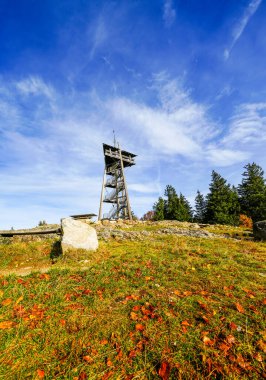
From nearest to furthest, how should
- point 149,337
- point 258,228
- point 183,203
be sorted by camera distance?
point 149,337, point 258,228, point 183,203

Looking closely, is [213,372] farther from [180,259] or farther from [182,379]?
[180,259]

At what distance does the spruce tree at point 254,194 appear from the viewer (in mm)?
37103

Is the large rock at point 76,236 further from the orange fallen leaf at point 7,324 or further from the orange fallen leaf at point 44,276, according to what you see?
the orange fallen leaf at point 7,324

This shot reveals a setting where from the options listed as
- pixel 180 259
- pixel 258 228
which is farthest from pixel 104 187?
pixel 180 259

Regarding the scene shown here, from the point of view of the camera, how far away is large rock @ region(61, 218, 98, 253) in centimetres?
707

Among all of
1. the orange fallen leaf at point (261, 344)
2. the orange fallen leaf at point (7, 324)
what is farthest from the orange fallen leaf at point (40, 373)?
the orange fallen leaf at point (261, 344)

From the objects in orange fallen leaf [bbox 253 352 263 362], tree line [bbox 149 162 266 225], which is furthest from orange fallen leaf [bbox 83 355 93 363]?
tree line [bbox 149 162 266 225]

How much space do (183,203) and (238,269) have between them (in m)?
43.6

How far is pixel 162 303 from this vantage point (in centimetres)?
360

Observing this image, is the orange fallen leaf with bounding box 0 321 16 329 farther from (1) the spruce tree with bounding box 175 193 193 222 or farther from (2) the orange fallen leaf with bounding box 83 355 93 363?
(1) the spruce tree with bounding box 175 193 193 222

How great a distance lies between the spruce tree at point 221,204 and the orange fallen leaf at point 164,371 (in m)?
39.0

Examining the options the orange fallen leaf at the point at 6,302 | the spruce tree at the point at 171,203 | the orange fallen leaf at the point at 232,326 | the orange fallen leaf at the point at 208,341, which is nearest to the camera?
the orange fallen leaf at the point at 208,341

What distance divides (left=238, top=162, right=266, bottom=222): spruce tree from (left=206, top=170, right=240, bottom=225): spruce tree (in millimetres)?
2423

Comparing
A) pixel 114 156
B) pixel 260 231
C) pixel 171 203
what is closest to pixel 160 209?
pixel 171 203
